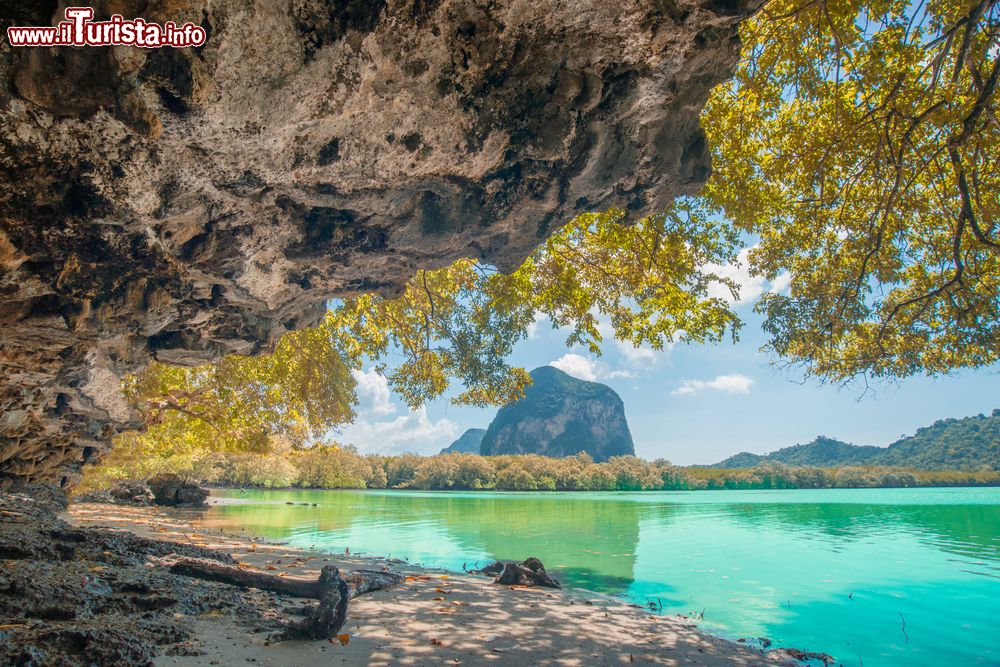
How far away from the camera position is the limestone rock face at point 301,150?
285 cm

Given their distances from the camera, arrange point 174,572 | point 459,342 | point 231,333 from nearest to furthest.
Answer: point 174,572, point 231,333, point 459,342

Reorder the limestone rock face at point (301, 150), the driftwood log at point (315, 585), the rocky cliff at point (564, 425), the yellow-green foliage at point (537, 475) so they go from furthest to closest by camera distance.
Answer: the rocky cliff at point (564, 425), the yellow-green foliage at point (537, 475), the driftwood log at point (315, 585), the limestone rock face at point (301, 150)

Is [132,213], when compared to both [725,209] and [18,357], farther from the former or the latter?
[725,209]

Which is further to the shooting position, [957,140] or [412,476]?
[412,476]

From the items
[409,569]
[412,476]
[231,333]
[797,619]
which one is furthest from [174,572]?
[412,476]

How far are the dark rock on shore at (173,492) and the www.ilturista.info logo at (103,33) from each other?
25504mm

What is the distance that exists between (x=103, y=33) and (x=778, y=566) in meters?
14.8

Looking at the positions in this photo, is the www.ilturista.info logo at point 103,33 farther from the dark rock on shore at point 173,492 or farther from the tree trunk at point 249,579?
the dark rock on shore at point 173,492

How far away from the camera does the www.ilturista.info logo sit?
2.48 meters

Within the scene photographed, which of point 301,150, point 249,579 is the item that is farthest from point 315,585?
point 301,150

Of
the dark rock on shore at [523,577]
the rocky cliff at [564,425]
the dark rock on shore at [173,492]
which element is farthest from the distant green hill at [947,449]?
the dark rock on shore at [173,492]

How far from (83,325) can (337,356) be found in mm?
7561

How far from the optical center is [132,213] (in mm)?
3547

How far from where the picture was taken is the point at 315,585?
194 inches
